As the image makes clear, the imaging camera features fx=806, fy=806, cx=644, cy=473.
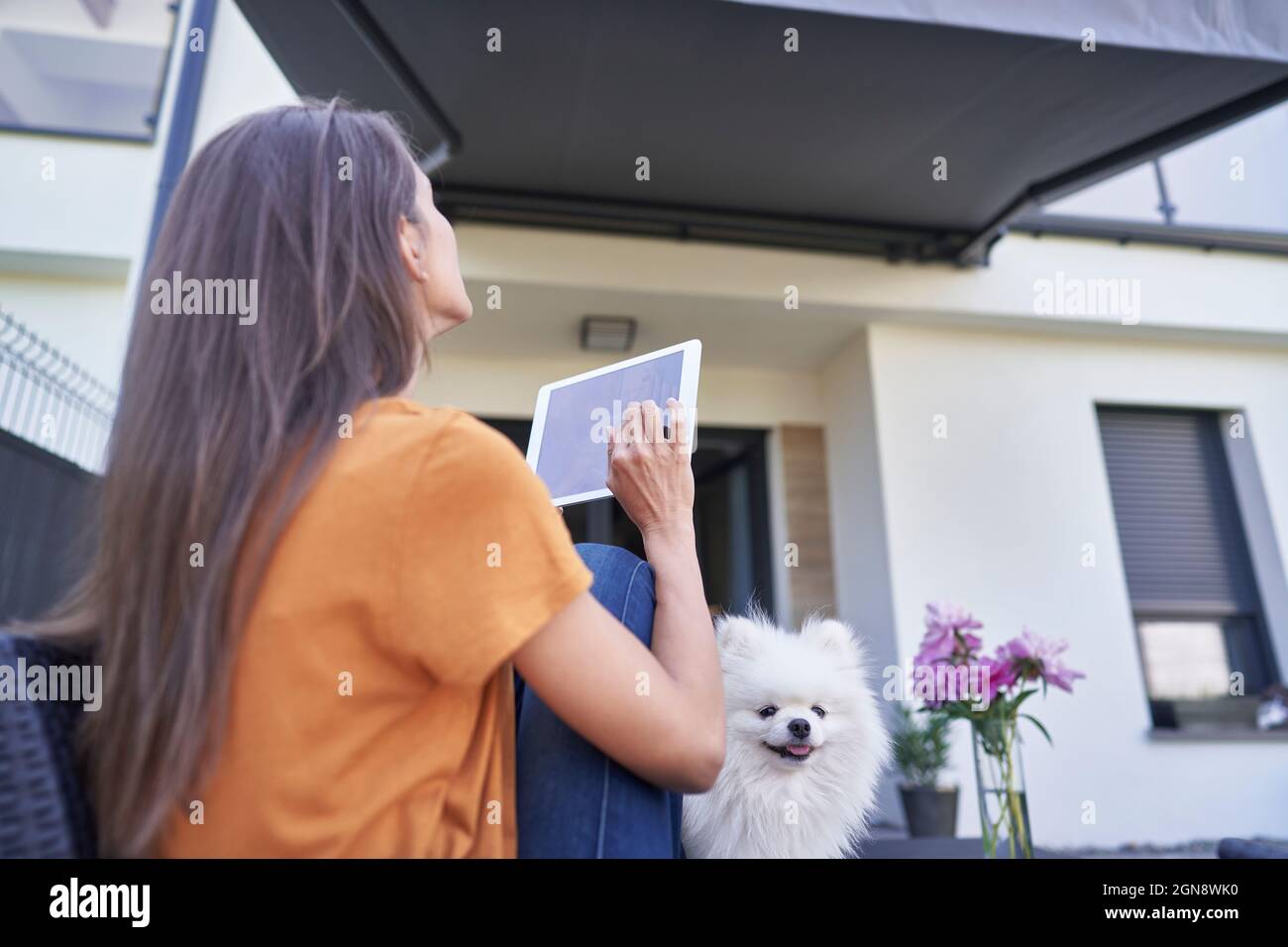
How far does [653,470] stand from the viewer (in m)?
1.03

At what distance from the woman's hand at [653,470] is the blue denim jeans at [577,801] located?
277mm

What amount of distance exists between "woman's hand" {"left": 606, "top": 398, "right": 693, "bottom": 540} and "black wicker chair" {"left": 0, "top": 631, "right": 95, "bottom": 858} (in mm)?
610

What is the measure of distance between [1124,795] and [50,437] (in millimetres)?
5212

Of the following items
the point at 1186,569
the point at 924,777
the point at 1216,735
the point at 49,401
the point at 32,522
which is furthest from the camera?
the point at 1186,569

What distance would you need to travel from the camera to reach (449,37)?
283cm

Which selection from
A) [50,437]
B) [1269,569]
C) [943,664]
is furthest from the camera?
[1269,569]

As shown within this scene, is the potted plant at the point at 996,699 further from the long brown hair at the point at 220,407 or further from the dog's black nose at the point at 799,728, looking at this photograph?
the long brown hair at the point at 220,407

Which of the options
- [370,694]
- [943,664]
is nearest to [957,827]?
[943,664]

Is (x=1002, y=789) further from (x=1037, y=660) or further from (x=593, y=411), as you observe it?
(x=593, y=411)

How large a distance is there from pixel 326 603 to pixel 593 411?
706mm

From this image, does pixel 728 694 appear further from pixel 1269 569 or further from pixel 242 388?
pixel 1269 569

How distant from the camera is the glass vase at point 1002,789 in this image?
5.93 feet
